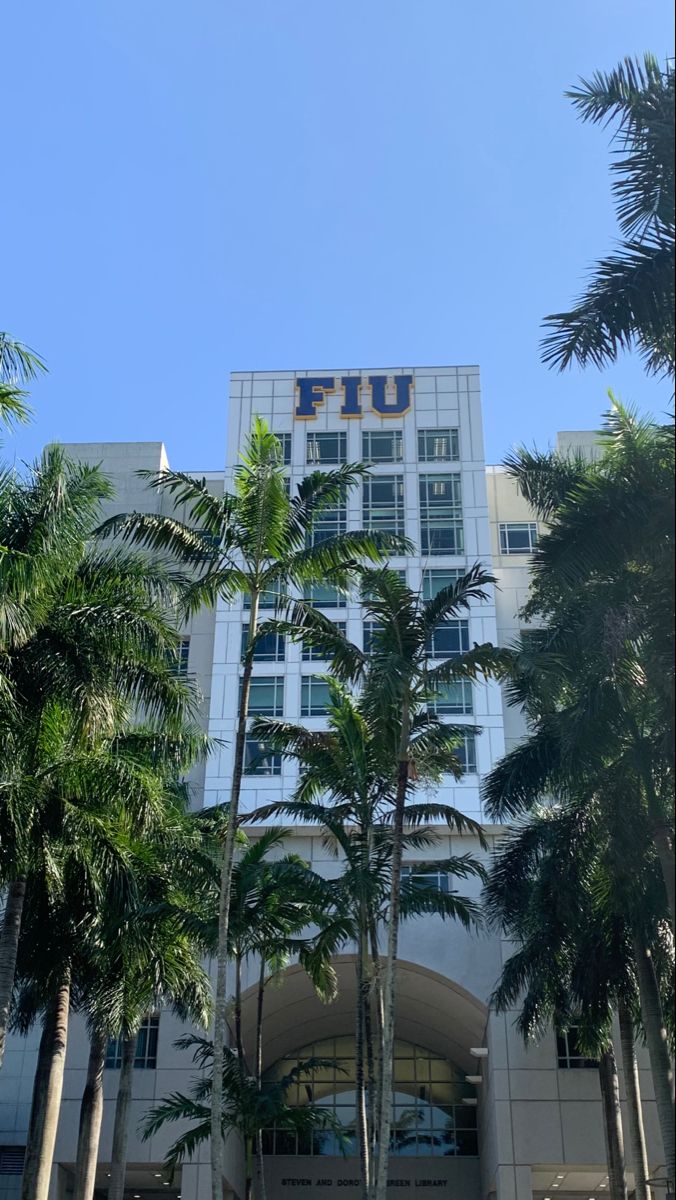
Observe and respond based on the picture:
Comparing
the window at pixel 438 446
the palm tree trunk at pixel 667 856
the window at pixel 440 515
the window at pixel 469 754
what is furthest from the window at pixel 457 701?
the palm tree trunk at pixel 667 856

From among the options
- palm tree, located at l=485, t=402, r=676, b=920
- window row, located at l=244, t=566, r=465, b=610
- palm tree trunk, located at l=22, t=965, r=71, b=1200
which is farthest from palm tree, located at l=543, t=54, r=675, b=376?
window row, located at l=244, t=566, r=465, b=610

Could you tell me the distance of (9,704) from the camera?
18594 millimetres

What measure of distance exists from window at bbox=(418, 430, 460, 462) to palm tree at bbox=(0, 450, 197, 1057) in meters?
26.5

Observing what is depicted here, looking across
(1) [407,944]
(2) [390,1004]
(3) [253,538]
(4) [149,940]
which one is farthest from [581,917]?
(1) [407,944]

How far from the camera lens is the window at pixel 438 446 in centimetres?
4556

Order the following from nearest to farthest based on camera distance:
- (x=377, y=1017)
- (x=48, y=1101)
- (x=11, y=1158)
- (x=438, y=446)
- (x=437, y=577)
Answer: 1. (x=48, y=1101)
2. (x=377, y=1017)
3. (x=11, y=1158)
4. (x=437, y=577)
5. (x=438, y=446)

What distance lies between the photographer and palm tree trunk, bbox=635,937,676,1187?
20.1 metres

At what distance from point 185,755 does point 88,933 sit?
11.9 feet

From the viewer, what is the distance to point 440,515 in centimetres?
4447

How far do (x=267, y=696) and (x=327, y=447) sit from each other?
387 inches

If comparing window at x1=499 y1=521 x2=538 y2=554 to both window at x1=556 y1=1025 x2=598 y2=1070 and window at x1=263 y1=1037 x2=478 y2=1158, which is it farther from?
window at x1=556 y1=1025 x2=598 y2=1070

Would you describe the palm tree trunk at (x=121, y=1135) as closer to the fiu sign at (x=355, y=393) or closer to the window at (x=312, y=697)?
the window at (x=312, y=697)

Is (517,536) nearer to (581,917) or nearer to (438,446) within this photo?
→ (438,446)

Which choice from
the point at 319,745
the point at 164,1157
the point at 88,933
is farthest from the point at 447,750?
the point at 164,1157
